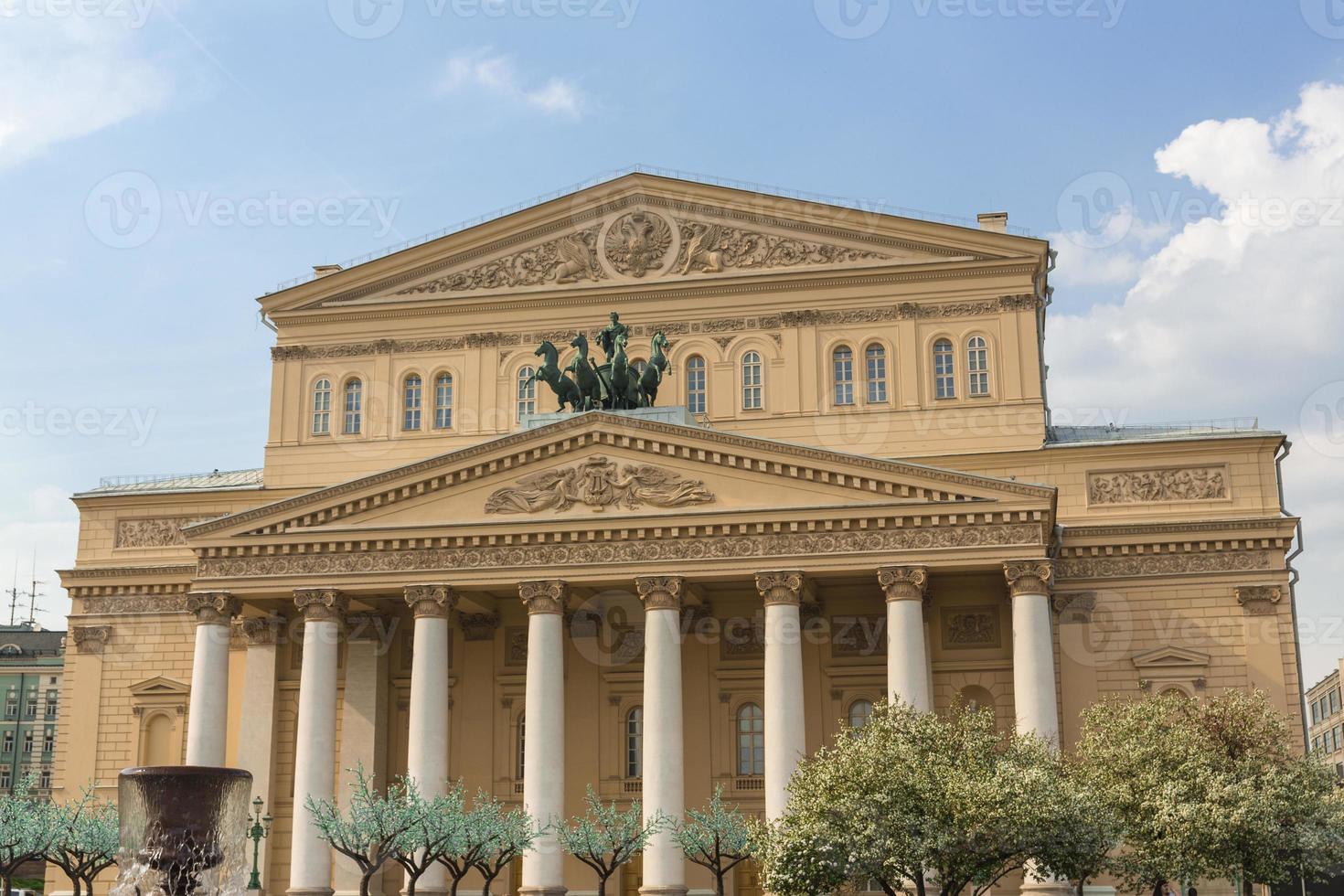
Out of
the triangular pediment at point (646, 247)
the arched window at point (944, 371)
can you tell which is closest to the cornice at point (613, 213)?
the triangular pediment at point (646, 247)

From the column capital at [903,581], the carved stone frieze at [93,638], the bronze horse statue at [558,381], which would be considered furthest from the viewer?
the carved stone frieze at [93,638]

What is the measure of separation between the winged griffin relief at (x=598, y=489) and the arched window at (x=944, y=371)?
36.3 ft

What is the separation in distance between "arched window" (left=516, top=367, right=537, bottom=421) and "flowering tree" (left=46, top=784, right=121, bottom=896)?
17.5 metres

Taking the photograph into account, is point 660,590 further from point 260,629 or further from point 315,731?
point 260,629

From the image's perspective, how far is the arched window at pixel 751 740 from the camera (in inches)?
1838

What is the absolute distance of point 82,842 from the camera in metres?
42.3

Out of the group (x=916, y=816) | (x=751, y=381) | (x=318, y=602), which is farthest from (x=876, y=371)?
(x=916, y=816)

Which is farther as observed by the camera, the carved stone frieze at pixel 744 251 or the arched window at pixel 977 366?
the carved stone frieze at pixel 744 251

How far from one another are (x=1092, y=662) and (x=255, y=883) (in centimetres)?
2422

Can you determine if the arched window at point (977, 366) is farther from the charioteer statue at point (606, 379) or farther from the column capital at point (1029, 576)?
the column capital at point (1029, 576)

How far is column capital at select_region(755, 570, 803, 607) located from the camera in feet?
137

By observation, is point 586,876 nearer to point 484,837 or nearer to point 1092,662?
point 484,837

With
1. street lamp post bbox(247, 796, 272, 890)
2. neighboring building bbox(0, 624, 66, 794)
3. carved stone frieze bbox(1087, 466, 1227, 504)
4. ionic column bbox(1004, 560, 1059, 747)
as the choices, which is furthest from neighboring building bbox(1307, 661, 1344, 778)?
neighboring building bbox(0, 624, 66, 794)

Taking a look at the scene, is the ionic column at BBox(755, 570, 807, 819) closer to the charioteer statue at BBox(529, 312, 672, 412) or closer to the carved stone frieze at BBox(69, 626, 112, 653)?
the charioteer statue at BBox(529, 312, 672, 412)
